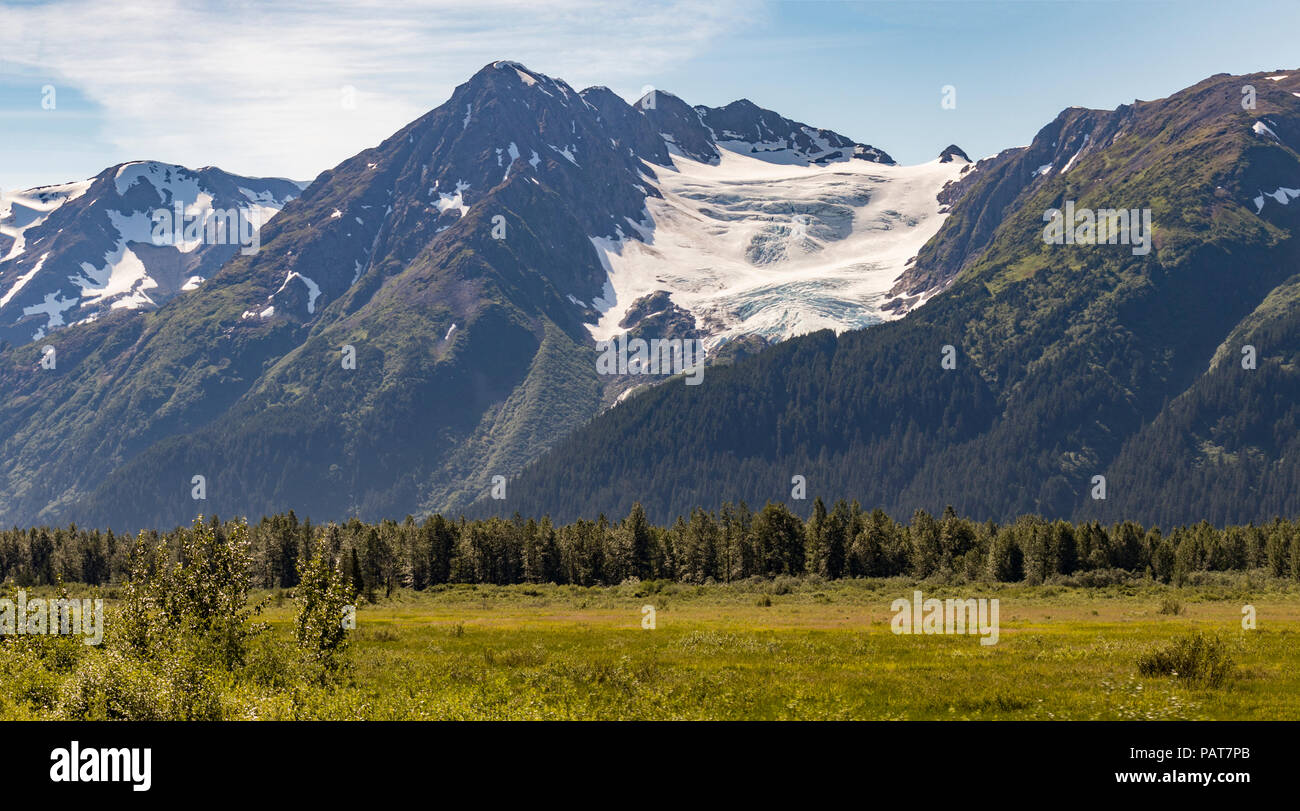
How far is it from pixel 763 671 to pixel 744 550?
11368 cm

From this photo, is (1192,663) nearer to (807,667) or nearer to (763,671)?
(807,667)

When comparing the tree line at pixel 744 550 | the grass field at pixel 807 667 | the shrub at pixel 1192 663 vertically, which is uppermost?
the shrub at pixel 1192 663

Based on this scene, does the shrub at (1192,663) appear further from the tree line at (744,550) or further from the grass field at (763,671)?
the tree line at (744,550)

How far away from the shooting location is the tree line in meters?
150

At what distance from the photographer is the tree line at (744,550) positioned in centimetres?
15025

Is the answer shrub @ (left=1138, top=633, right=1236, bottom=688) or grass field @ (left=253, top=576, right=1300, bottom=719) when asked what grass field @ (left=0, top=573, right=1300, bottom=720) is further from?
shrub @ (left=1138, top=633, right=1236, bottom=688)

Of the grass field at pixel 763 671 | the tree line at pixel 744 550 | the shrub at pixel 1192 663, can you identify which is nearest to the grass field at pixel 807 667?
the grass field at pixel 763 671

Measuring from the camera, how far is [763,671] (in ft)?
177

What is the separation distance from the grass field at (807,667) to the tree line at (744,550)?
46.4m

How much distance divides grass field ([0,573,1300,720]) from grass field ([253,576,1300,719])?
14 centimetres

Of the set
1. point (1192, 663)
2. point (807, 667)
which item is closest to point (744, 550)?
point (807, 667)

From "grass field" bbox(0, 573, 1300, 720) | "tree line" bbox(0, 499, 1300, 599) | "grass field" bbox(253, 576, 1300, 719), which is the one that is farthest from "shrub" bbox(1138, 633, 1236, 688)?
"tree line" bbox(0, 499, 1300, 599)
